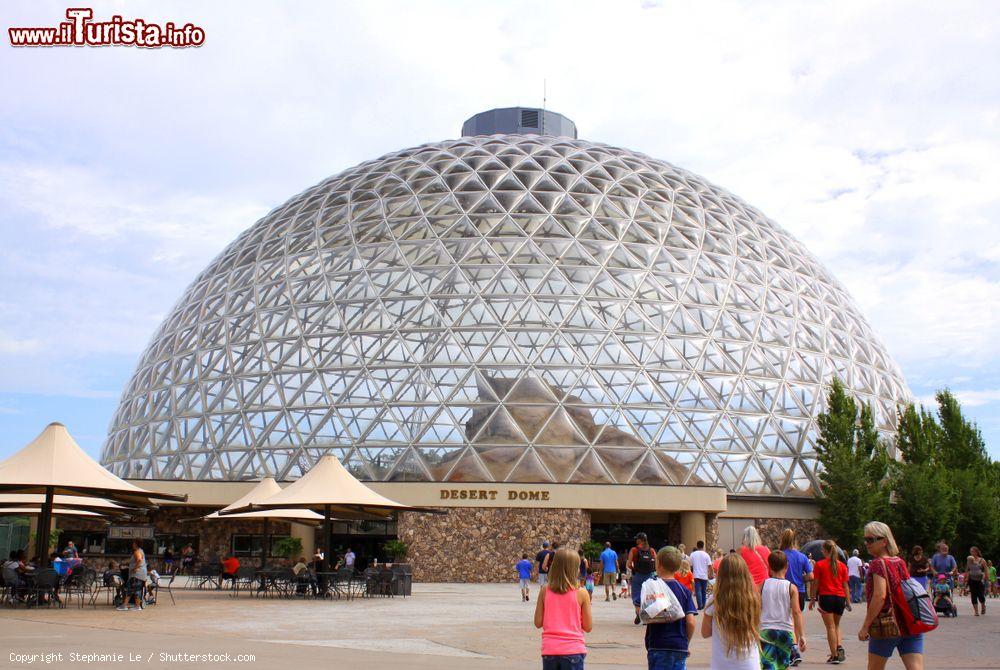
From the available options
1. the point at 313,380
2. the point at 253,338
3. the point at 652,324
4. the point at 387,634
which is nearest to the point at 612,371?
the point at 652,324

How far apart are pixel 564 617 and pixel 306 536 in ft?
105

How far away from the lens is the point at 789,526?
38469 mm

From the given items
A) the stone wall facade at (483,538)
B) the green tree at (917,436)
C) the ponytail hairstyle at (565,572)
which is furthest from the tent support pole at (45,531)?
the green tree at (917,436)

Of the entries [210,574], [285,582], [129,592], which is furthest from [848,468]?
[129,592]

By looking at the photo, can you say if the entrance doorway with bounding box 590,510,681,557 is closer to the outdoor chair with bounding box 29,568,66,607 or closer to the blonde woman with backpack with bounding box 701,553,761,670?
the outdoor chair with bounding box 29,568,66,607

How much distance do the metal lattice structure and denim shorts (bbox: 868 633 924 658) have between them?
1027 inches

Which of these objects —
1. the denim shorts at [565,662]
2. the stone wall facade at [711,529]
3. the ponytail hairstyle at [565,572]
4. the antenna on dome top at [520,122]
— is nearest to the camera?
the denim shorts at [565,662]

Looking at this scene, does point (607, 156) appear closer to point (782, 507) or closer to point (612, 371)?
point (612, 371)

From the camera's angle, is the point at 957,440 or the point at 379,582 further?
the point at 957,440

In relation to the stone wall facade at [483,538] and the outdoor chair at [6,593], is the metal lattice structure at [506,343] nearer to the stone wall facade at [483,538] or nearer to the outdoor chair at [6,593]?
the stone wall facade at [483,538]

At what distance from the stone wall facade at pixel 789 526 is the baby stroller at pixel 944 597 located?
15.1 metres

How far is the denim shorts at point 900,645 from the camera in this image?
8.61m

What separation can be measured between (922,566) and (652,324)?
21617 millimetres

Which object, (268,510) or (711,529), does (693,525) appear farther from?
(268,510)
